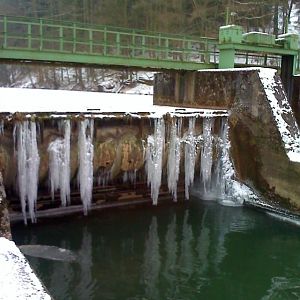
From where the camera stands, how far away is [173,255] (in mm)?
8547

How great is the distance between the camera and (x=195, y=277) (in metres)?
7.61

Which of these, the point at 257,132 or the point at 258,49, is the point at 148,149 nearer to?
the point at 257,132

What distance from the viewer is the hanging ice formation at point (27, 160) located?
9.26 m

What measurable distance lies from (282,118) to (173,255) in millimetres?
5070

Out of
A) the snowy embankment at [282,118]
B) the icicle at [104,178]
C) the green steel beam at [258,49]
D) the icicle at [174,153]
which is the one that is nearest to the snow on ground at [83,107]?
the icicle at [174,153]

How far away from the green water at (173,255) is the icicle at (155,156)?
69 centimetres

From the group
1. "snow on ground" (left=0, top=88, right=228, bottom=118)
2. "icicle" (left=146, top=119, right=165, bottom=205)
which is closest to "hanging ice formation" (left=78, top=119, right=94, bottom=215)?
"snow on ground" (left=0, top=88, right=228, bottom=118)

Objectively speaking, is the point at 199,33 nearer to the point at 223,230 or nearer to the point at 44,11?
the point at 44,11

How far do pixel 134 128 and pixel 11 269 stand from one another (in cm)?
704

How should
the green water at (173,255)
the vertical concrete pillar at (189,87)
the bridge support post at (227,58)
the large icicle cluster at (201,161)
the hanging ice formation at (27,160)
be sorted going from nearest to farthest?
the green water at (173,255) → the hanging ice formation at (27,160) → the large icicle cluster at (201,161) → the bridge support post at (227,58) → the vertical concrete pillar at (189,87)

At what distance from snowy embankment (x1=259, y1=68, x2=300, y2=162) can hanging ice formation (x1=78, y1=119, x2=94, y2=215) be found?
4821 mm

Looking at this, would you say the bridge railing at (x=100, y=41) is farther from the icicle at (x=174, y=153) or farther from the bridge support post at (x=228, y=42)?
the icicle at (x=174, y=153)

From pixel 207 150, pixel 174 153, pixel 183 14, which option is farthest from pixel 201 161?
pixel 183 14

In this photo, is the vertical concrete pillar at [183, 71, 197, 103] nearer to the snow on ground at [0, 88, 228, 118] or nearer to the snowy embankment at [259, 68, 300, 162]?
the snow on ground at [0, 88, 228, 118]
